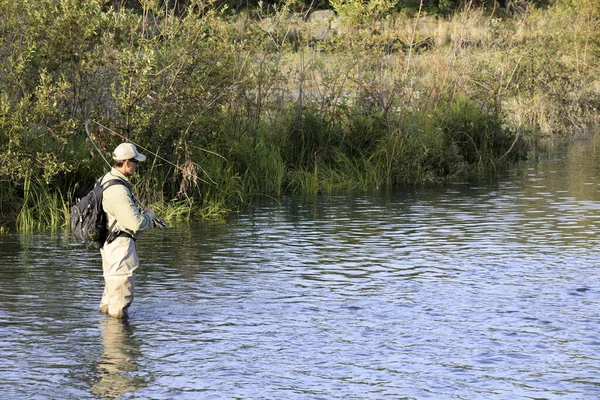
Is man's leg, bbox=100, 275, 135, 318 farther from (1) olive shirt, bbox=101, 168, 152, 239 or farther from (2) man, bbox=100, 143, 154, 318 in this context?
(1) olive shirt, bbox=101, 168, 152, 239

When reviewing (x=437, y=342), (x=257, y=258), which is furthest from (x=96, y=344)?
(x=257, y=258)

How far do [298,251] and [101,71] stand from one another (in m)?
4.23

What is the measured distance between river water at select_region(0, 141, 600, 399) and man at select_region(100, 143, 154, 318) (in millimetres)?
272

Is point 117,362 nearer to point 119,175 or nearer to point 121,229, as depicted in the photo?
point 121,229

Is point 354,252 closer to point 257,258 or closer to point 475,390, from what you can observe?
point 257,258

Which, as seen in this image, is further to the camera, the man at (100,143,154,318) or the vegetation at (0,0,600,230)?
the vegetation at (0,0,600,230)

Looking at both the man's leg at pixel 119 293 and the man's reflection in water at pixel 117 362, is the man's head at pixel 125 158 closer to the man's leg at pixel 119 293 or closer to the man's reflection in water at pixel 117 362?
the man's leg at pixel 119 293

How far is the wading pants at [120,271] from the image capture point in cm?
955

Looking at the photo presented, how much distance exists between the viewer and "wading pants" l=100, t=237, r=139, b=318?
31.3 ft

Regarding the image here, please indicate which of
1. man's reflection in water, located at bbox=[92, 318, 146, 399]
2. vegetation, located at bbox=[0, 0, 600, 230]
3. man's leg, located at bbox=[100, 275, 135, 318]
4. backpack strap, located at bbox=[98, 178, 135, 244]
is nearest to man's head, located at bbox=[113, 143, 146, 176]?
backpack strap, located at bbox=[98, 178, 135, 244]

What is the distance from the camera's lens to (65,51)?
603 inches

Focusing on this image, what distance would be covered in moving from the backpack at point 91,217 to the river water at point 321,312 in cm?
75

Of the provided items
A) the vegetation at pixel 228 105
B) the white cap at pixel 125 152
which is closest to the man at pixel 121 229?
the white cap at pixel 125 152

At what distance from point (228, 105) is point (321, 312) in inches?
343
